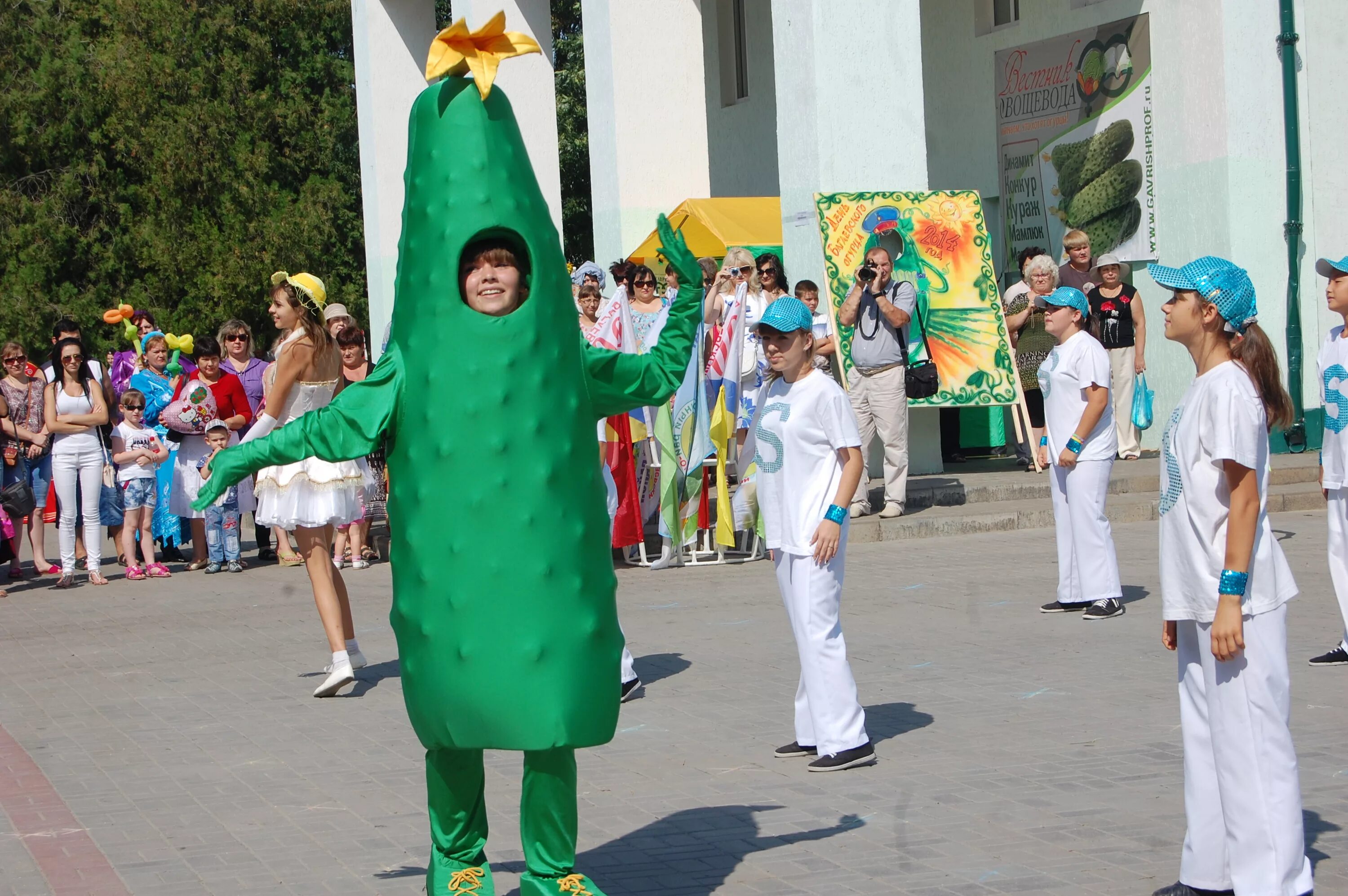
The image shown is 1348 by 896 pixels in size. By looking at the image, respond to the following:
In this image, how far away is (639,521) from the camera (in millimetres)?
12422

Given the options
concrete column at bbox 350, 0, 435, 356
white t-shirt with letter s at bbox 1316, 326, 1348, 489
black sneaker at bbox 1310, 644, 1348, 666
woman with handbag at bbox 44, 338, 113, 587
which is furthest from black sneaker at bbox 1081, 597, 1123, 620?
concrete column at bbox 350, 0, 435, 356

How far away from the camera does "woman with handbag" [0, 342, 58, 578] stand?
1320cm

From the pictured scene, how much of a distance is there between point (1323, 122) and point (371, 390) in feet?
44.8

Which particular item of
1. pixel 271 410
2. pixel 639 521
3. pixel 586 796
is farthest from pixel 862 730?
pixel 639 521

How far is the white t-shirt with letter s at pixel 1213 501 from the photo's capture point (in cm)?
450

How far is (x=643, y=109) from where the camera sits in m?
17.5

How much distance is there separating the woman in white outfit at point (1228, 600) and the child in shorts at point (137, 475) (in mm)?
10495

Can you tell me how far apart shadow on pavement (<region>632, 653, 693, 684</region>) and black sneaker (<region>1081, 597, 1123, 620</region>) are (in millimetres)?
2520

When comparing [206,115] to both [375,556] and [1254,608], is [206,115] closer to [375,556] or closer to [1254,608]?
[375,556]

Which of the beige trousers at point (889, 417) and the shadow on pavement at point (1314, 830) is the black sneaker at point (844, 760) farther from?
the beige trousers at point (889, 417)

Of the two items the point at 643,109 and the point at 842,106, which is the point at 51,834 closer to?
the point at 842,106

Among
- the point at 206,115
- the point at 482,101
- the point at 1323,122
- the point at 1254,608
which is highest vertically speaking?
the point at 206,115

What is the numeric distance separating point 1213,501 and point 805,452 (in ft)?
7.20

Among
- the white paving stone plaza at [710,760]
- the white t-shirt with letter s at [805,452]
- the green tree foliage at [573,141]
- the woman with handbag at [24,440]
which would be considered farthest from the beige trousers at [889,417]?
the green tree foliage at [573,141]
